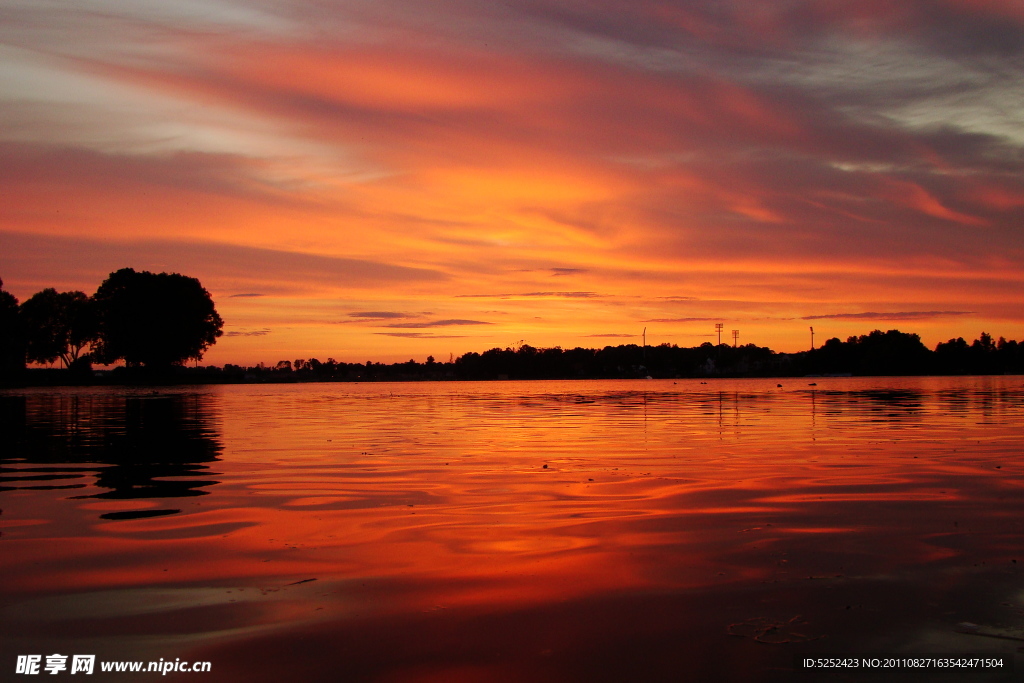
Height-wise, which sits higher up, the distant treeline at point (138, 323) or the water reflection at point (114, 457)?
the distant treeline at point (138, 323)

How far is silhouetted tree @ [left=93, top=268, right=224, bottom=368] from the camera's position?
10381 centimetres

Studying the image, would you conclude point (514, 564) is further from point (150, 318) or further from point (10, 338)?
point (10, 338)

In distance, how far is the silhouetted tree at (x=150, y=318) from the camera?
103812 millimetres

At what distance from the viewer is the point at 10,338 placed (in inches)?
4151

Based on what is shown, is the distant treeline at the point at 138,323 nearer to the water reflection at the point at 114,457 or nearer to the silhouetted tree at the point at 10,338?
the silhouetted tree at the point at 10,338

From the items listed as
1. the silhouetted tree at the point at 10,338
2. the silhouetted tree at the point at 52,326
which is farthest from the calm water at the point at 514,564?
the silhouetted tree at the point at 52,326

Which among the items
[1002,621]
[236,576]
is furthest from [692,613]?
[236,576]

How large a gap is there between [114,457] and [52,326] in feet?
434

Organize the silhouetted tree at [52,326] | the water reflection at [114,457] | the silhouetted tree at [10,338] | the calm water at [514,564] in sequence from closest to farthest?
the calm water at [514,564]
the water reflection at [114,457]
the silhouetted tree at [10,338]
the silhouetted tree at [52,326]

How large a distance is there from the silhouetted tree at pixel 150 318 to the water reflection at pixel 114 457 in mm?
77497

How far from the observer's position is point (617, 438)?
885 inches

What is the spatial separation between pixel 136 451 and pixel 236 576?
45.3 feet

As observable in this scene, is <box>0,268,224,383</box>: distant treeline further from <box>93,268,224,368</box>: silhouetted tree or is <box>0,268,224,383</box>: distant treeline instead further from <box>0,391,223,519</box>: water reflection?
<box>0,391,223,519</box>: water reflection

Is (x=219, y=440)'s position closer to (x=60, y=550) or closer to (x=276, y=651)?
(x=60, y=550)
